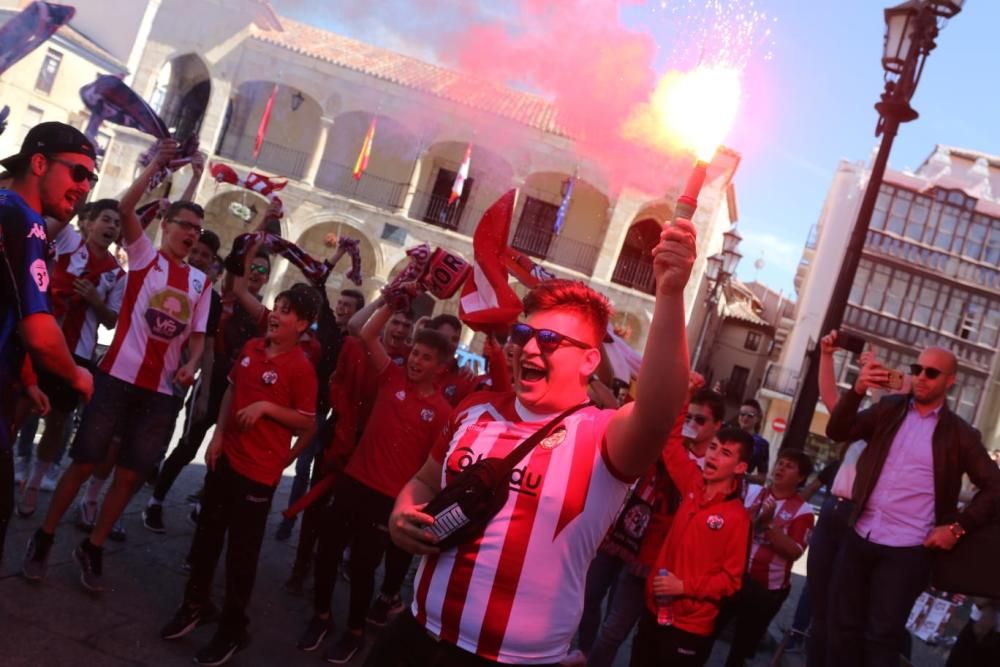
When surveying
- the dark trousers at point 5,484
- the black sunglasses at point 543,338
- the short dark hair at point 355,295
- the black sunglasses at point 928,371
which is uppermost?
the black sunglasses at point 928,371

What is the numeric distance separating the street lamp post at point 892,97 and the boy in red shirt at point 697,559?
301 cm

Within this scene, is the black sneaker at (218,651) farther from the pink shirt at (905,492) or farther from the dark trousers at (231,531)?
the pink shirt at (905,492)

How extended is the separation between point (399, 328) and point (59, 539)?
2362mm

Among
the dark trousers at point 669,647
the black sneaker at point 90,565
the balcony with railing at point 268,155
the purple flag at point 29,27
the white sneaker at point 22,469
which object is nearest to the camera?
the dark trousers at point 669,647

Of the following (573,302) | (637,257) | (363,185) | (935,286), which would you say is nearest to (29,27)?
(573,302)

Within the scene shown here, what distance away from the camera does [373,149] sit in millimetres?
28047

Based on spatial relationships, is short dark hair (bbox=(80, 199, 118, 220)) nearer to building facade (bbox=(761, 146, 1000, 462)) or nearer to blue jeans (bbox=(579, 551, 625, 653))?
blue jeans (bbox=(579, 551, 625, 653))

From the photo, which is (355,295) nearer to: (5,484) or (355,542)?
(355,542)

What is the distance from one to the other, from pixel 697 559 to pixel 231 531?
217cm

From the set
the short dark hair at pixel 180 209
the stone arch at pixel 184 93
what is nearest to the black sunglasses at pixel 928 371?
the short dark hair at pixel 180 209

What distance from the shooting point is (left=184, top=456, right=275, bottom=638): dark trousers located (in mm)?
3965

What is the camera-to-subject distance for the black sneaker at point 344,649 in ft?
13.8

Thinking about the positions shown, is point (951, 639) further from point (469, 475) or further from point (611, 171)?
point (611, 171)

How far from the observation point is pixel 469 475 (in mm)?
2141
